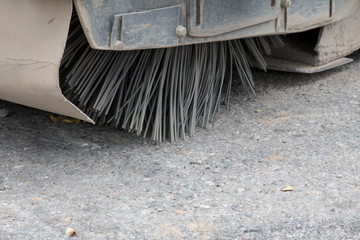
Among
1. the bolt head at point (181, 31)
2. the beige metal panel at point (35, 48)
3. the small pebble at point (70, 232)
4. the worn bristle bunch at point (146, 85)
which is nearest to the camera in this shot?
the small pebble at point (70, 232)

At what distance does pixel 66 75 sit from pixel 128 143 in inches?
12.4

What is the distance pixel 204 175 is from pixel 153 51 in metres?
0.51

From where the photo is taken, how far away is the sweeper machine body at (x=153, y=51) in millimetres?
1741

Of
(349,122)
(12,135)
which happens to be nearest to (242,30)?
(349,122)

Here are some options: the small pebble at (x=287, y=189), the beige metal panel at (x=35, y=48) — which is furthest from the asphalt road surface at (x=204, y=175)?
the beige metal panel at (x=35, y=48)

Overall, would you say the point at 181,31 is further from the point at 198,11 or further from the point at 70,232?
the point at 70,232

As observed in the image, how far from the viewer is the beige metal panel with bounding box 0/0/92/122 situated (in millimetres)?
1704

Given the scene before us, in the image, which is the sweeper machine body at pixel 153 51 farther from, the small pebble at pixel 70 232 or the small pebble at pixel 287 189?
the small pebble at pixel 287 189

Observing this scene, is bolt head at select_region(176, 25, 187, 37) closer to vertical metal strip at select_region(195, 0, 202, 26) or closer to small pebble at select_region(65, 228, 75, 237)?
vertical metal strip at select_region(195, 0, 202, 26)

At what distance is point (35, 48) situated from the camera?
1.75 metres

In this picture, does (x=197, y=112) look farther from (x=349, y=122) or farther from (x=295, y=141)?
(x=349, y=122)

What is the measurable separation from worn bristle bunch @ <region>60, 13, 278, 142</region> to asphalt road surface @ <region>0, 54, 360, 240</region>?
0.21 ft

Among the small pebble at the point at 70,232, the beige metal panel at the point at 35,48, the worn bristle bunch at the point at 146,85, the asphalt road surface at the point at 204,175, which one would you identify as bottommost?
the asphalt road surface at the point at 204,175

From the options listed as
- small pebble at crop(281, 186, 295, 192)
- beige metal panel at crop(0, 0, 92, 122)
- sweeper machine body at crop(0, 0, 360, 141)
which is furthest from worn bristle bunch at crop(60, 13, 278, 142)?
small pebble at crop(281, 186, 295, 192)
